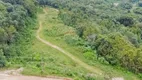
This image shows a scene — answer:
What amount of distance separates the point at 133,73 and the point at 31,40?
1716 centimetres

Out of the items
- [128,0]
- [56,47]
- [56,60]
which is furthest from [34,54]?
[128,0]

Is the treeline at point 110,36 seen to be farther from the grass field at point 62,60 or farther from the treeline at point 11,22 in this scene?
the treeline at point 11,22

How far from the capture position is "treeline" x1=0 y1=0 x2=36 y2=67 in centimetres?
3669

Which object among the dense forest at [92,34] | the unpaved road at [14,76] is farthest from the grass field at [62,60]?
the dense forest at [92,34]

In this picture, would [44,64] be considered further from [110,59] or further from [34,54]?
[110,59]

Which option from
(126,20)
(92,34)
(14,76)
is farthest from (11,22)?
(126,20)

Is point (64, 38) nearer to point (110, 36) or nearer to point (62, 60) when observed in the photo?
point (110, 36)

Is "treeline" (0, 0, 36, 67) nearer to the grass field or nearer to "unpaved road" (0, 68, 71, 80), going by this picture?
"unpaved road" (0, 68, 71, 80)

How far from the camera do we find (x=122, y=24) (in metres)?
61.9

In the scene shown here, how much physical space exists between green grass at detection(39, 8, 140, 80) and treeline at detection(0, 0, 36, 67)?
3.57 metres

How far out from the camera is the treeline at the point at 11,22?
36688mm

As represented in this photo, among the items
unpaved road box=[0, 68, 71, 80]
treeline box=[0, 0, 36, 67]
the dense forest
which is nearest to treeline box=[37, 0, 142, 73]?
the dense forest

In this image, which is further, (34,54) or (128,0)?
(128,0)

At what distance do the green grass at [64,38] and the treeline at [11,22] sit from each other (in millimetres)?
3571
